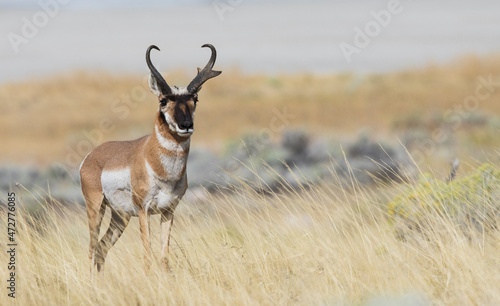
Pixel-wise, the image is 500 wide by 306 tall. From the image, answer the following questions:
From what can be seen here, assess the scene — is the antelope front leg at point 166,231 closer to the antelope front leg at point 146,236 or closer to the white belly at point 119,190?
the antelope front leg at point 146,236

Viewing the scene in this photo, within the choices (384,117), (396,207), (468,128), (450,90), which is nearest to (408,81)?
(450,90)

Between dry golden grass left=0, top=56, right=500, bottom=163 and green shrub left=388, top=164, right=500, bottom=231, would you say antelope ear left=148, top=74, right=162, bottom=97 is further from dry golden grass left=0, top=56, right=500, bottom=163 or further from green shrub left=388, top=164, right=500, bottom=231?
dry golden grass left=0, top=56, right=500, bottom=163

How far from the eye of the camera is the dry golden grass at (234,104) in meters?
28.6

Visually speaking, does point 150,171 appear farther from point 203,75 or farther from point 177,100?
point 203,75

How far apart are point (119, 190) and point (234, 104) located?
27.7 m

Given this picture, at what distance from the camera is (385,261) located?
5.72m

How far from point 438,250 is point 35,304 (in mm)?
3514

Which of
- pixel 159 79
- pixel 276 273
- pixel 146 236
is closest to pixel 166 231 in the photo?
pixel 146 236

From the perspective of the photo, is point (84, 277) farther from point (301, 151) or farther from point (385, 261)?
point (301, 151)

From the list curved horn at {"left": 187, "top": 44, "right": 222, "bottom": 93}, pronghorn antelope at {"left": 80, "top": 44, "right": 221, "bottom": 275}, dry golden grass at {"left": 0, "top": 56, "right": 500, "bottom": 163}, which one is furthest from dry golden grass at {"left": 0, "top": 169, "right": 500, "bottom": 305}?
dry golden grass at {"left": 0, "top": 56, "right": 500, "bottom": 163}

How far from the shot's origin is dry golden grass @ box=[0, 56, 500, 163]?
93.9 ft

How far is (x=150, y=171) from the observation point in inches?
227

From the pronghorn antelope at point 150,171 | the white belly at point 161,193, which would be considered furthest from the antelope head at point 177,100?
the white belly at point 161,193

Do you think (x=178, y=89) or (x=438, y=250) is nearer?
(x=178, y=89)
